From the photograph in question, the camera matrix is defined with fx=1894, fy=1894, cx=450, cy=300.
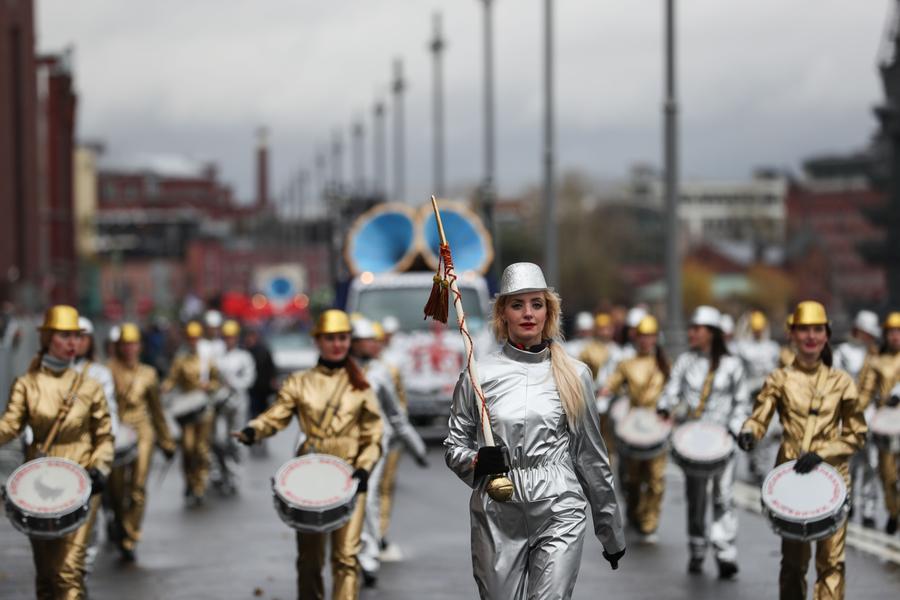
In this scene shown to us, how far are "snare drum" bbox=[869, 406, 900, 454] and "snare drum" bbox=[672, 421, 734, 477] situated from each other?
2921 millimetres

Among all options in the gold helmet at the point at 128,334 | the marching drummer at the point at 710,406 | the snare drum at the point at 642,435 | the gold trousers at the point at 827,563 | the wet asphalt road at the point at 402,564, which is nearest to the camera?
the gold trousers at the point at 827,563

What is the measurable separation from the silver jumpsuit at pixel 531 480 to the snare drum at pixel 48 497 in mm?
3198

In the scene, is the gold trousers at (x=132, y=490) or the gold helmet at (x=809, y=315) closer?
the gold helmet at (x=809, y=315)

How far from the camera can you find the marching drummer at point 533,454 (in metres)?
6.62

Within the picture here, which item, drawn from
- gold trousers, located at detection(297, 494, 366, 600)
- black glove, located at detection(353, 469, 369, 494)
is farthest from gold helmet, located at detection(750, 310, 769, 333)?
black glove, located at detection(353, 469, 369, 494)

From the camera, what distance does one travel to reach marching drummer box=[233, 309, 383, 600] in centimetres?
997

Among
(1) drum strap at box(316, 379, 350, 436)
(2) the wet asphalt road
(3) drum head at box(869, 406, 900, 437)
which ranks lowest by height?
(2) the wet asphalt road

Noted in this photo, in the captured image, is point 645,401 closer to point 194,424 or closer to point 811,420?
point 194,424

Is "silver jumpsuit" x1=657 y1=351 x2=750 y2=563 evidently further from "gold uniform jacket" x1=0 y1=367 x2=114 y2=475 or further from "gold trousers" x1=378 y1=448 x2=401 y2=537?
"gold uniform jacket" x1=0 y1=367 x2=114 y2=475

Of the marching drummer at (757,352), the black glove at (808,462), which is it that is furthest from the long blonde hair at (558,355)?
the marching drummer at (757,352)

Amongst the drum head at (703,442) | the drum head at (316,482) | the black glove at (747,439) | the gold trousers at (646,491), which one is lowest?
the gold trousers at (646,491)

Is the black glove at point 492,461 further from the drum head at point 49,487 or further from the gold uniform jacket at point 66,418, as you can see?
the gold uniform jacket at point 66,418

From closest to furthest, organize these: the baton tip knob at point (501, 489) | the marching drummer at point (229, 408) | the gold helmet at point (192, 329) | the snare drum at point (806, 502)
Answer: the baton tip knob at point (501, 489)
the snare drum at point (806, 502)
the gold helmet at point (192, 329)
the marching drummer at point (229, 408)

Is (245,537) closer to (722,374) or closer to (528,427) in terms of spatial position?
(722,374)
